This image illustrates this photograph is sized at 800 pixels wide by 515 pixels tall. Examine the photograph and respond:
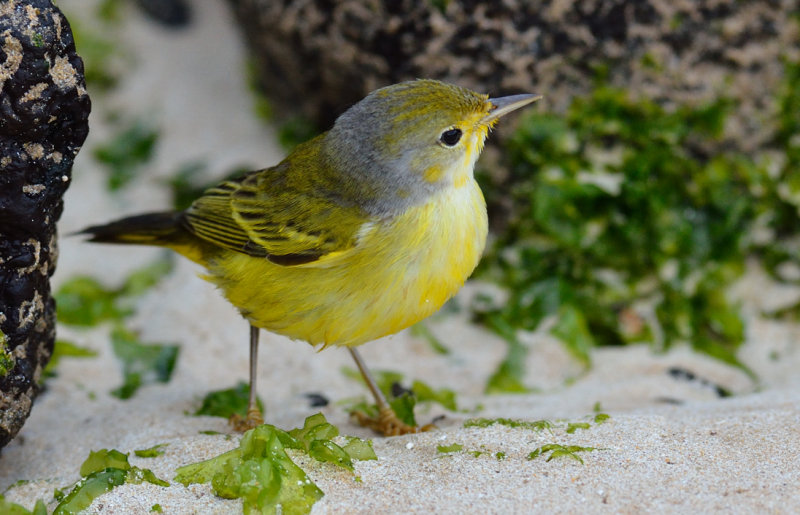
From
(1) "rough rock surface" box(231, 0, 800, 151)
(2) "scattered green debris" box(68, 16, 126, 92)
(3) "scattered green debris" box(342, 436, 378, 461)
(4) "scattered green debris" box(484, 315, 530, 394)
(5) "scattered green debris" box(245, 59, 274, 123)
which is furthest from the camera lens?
(2) "scattered green debris" box(68, 16, 126, 92)

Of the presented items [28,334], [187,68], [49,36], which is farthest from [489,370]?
[187,68]

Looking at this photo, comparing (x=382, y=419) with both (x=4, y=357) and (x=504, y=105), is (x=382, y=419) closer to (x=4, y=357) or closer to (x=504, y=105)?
(x=504, y=105)

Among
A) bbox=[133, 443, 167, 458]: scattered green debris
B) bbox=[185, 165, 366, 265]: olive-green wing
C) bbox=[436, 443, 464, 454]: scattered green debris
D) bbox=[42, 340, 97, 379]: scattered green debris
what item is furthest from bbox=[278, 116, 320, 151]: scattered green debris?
bbox=[436, 443, 464, 454]: scattered green debris

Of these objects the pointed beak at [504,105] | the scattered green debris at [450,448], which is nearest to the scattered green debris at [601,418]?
the scattered green debris at [450,448]

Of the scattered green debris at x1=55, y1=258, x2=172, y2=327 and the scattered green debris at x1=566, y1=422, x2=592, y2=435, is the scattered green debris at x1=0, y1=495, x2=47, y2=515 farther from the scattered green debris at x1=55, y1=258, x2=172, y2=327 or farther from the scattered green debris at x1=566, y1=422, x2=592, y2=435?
the scattered green debris at x1=55, y1=258, x2=172, y2=327

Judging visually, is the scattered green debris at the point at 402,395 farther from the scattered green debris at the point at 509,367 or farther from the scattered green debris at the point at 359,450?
the scattered green debris at the point at 359,450

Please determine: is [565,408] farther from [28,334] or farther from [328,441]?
Result: [28,334]

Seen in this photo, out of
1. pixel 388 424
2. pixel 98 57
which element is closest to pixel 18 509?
pixel 388 424
